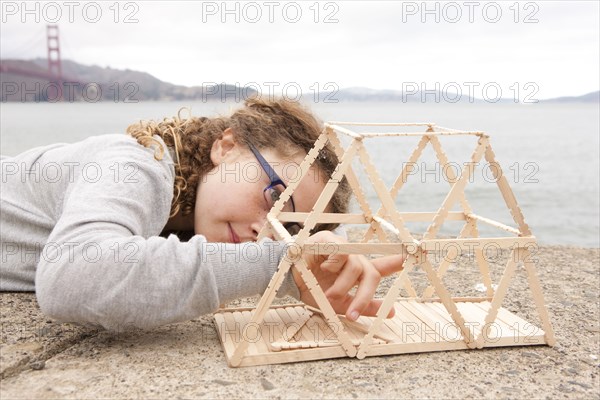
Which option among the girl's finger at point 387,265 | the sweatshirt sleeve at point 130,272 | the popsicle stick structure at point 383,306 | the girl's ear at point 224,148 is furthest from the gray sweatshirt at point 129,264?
the girl's ear at point 224,148

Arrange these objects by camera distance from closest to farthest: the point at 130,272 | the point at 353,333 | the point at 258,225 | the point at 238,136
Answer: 1. the point at 130,272
2. the point at 353,333
3. the point at 258,225
4. the point at 238,136

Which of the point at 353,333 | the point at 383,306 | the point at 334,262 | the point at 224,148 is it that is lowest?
the point at 353,333

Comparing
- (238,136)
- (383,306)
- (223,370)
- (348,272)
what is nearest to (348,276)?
(348,272)

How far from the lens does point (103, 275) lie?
150cm

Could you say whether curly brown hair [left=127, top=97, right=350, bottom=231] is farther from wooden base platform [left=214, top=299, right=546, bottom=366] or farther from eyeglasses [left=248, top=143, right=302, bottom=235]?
wooden base platform [left=214, top=299, right=546, bottom=366]

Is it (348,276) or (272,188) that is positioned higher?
(272,188)

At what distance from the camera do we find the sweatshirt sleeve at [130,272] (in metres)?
1.51

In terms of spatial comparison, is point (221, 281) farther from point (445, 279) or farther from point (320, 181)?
point (445, 279)

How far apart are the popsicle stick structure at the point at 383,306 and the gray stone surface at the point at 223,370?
3 cm

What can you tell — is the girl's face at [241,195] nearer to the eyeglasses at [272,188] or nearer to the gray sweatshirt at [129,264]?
the eyeglasses at [272,188]

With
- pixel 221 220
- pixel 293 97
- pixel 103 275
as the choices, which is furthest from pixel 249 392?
pixel 293 97

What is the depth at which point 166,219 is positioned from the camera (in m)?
1.90

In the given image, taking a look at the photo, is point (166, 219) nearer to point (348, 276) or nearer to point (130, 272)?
point (130, 272)

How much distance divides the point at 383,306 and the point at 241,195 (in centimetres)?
60
